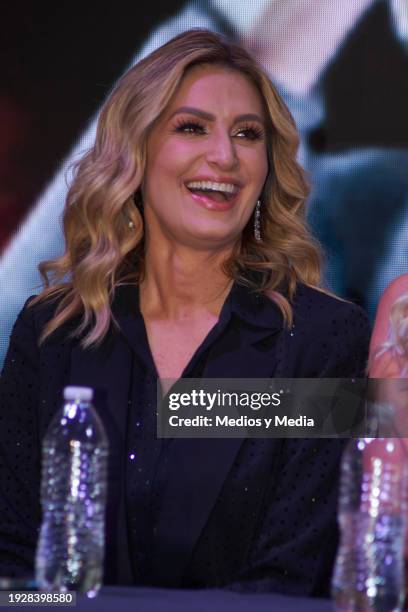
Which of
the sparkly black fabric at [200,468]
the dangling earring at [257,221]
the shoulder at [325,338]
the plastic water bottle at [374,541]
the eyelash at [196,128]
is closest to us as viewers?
the plastic water bottle at [374,541]

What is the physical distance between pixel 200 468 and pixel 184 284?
19.2 inches

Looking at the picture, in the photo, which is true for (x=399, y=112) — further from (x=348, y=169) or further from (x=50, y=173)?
(x=50, y=173)

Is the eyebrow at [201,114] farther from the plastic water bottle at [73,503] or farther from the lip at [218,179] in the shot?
the plastic water bottle at [73,503]

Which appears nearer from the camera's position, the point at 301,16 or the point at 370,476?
the point at 370,476

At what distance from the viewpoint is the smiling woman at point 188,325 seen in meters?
2.23

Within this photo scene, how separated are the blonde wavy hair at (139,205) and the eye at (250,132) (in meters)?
0.06

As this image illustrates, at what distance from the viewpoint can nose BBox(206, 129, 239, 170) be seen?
242 centimetres

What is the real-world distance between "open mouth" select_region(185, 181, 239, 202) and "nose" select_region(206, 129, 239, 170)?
5cm

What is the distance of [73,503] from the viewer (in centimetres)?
182

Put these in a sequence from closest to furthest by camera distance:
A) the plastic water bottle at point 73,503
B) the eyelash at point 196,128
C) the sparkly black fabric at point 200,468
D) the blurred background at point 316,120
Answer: the plastic water bottle at point 73,503
the sparkly black fabric at point 200,468
the eyelash at point 196,128
the blurred background at point 316,120

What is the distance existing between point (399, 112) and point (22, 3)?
1.12m

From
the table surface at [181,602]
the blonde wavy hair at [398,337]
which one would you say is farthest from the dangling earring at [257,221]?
the table surface at [181,602]

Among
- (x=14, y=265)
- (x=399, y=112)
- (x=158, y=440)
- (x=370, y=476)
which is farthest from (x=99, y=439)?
(x=399, y=112)

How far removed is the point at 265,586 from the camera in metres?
2.05
